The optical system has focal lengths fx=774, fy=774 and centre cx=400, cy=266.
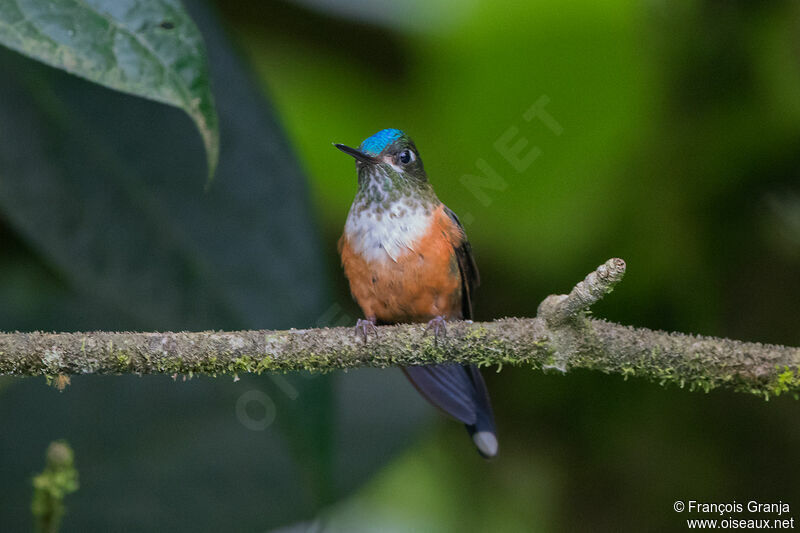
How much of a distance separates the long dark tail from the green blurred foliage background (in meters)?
0.35

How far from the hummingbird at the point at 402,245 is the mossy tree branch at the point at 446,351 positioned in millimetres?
453

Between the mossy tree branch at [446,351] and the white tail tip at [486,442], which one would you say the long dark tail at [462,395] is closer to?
the white tail tip at [486,442]

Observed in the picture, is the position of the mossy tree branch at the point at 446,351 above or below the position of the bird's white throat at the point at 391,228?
below

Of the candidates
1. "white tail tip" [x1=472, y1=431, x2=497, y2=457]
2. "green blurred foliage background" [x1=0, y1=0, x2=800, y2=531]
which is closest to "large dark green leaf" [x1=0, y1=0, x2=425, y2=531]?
"green blurred foliage background" [x1=0, y1=0, x2=800, y2=531]

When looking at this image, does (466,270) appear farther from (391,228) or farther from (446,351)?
(446,351)

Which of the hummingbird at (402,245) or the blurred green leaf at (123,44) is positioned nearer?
the blurred green leaf at (123,44)

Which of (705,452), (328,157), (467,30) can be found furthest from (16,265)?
(705,452)

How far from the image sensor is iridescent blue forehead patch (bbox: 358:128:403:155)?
201cm

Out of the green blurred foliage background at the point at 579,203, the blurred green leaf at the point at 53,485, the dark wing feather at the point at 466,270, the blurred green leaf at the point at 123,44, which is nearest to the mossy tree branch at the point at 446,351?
the blurred green leaf at the point at 53,485

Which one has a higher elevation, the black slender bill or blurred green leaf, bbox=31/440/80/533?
the black slender bill

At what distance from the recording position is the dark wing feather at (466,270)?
214 cm

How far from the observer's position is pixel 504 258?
2.69 m

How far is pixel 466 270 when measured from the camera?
2199 mm

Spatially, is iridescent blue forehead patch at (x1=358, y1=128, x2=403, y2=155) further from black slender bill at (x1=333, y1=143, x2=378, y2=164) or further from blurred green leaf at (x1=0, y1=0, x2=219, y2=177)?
blurred green leaf at (x1=0, y1=0, x2=219, y2=177)
